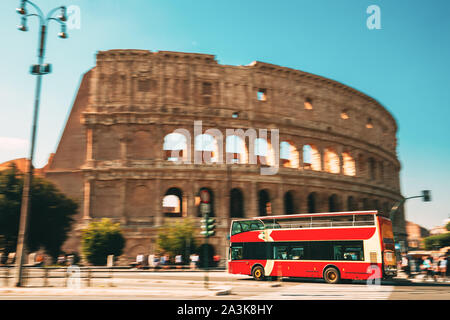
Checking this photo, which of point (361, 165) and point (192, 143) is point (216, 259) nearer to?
point (192, 143)

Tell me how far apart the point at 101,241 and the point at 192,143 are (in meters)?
11.6

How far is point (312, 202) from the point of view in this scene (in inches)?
1618

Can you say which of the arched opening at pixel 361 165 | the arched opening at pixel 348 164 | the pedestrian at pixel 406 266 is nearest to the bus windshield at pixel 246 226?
the pedestrian at pixel 406 266

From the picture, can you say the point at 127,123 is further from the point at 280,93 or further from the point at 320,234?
the point at 320,234

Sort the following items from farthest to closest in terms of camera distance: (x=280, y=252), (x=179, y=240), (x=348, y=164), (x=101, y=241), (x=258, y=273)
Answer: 1. (x=348, y=164)
2. (x=179, y=240)
3. (x=101, y=241)
4. (x=258, y=273)
5. (x=280, y=252)

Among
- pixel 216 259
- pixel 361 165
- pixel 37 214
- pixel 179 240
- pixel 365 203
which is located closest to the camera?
pixel 37 214

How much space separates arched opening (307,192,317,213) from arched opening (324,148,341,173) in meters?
3.44

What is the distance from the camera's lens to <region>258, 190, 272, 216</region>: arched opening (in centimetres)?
3847

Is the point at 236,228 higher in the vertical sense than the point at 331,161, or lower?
lower

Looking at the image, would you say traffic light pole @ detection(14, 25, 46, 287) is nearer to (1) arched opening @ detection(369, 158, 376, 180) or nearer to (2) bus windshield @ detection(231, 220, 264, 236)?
(2) bus windshield @ detection(231, 220, 264, 236)

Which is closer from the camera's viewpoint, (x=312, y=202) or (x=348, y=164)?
(x=312, y=202)

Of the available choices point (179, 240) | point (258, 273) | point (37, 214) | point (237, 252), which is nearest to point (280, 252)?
point (258, 273)

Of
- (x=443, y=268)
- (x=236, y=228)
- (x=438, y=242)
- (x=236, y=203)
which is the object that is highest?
(x=236, y=203)
